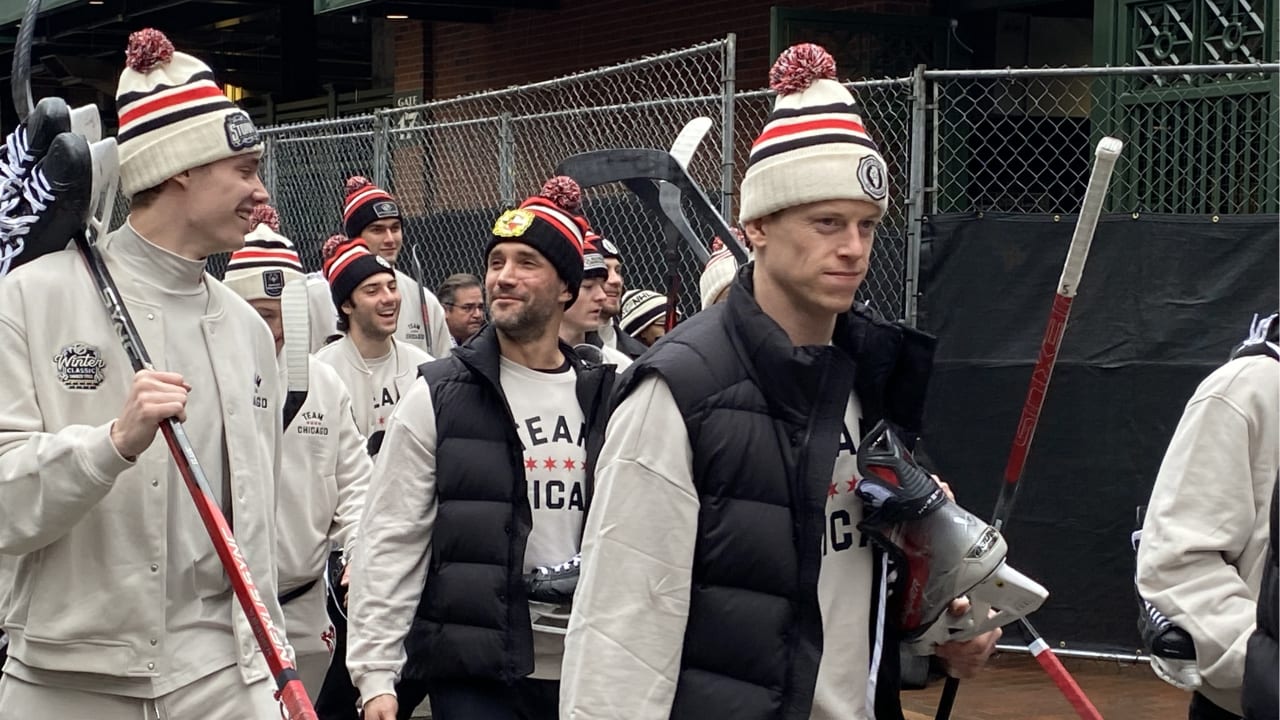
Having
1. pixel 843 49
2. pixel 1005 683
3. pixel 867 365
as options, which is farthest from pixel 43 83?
pixel 867 365

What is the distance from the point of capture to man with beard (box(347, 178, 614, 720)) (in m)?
4.86

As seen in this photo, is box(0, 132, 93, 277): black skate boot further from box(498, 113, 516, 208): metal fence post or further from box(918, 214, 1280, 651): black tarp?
box(498, 113, 516, 208): metal fence post

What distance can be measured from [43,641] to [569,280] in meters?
2.06

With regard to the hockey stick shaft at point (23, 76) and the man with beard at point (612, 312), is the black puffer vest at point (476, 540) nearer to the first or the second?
the hockey stick shaft at point (23, 76)

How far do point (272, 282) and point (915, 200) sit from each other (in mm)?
3250

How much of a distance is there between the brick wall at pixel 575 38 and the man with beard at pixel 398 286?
14.1ft

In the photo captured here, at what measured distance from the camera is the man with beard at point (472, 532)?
15.9ft

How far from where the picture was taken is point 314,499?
622 cm

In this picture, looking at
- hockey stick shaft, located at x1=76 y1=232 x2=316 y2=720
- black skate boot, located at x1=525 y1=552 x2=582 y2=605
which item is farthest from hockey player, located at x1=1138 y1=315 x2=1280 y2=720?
hockey stick shaft, located at x1=76 y1=232 x2=316 y2=720

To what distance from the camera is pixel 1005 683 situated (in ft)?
29.8

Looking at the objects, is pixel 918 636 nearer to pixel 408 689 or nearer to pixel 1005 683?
pixel 408 689

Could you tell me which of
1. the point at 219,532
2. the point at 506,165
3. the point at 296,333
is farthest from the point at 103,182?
the point at 506,165

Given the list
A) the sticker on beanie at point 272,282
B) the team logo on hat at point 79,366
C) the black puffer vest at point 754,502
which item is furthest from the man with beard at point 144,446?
the sticker on beanie at point 272,282

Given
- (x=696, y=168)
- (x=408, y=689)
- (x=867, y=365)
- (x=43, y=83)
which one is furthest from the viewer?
(x=43, y=83)
